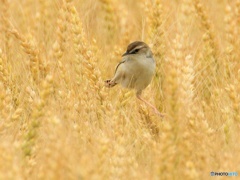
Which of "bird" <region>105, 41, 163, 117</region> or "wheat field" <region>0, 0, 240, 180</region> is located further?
"bird" <region>105, 41, 163, 117</region>

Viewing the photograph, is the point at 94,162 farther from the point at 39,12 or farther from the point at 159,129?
the point at 39,12

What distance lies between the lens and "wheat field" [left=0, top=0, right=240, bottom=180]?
8.76ft

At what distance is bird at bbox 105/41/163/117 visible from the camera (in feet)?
14.3

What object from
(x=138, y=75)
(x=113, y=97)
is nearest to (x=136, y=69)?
(x=138, y=75)

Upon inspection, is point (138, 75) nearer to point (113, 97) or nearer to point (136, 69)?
point (136, 69)

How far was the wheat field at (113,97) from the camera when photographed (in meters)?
2.67

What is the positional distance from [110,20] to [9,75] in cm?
160

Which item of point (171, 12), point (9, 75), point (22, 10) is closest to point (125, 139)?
point (9, 75)

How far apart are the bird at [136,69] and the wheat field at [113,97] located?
0.06 meters

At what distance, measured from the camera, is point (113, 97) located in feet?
14.0

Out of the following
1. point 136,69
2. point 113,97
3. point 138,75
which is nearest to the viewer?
point 113,97

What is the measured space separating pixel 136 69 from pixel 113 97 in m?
0.44

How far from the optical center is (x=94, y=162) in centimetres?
261

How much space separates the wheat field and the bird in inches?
2.5
